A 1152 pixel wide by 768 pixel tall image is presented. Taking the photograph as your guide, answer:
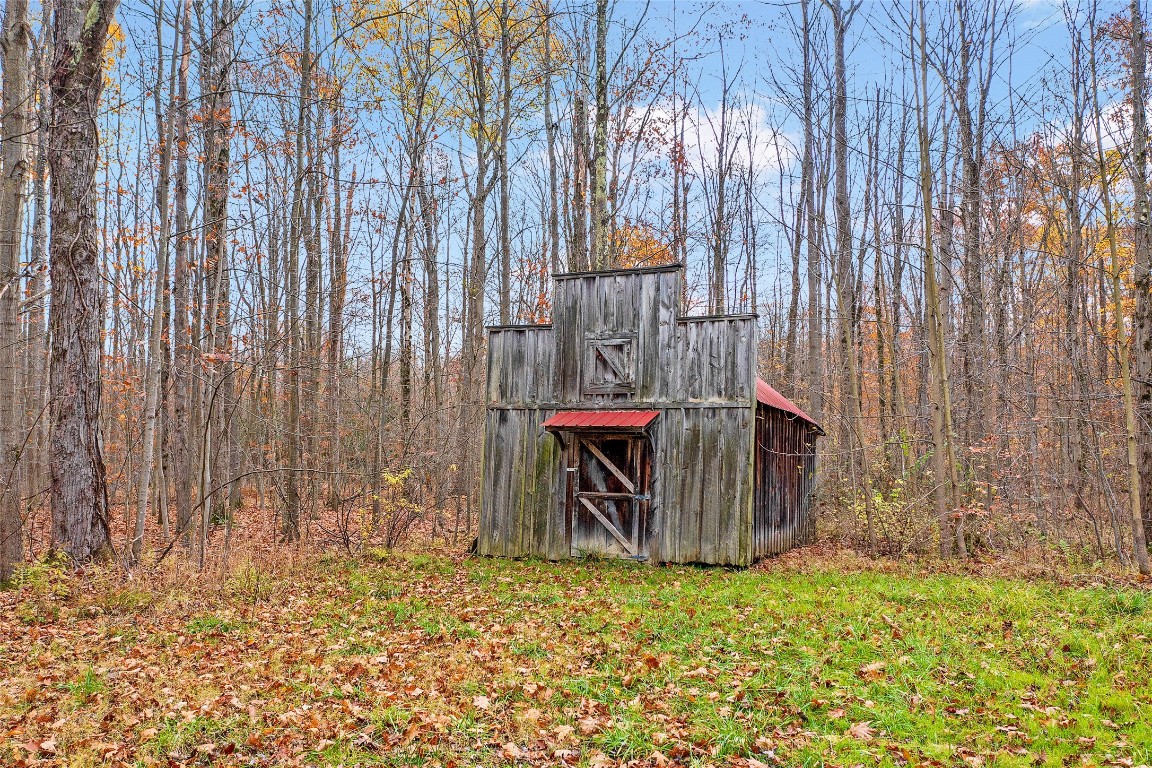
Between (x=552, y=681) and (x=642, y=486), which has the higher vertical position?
(x=642, y=486)

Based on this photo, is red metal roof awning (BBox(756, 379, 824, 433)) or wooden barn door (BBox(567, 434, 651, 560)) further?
red metal roof awning (BBox(756, 379, 824, 433))

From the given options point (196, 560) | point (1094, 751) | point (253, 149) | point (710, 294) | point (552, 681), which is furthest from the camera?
point (710, 294)

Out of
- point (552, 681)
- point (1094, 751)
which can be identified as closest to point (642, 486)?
point (552, 681)

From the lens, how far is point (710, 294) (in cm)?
2659

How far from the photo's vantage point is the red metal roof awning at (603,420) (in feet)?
41.4

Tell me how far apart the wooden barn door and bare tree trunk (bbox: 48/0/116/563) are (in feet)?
24.7

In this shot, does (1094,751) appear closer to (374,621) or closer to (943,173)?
(374,621)

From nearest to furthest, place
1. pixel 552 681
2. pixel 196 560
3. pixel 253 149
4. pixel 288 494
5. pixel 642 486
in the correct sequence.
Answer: pixel 552 681
pixel 196 560
pixel 642 486
pixel 288 494
pixel 253 149

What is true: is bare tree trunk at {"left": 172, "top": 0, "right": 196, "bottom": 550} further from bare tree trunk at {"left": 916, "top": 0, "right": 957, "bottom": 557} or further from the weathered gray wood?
bare tree trunk at {"left": 916, "top": 0, "right": 957, "bottom": 557}

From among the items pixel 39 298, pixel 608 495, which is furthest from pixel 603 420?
pixel 39 298

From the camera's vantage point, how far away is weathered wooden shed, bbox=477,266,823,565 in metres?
12.6

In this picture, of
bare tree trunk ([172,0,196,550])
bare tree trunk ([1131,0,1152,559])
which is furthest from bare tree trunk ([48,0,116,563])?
bare tree trunk ([1131,0,1152,559])

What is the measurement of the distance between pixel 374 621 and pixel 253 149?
13.6 m

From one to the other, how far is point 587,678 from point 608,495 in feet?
22.4
